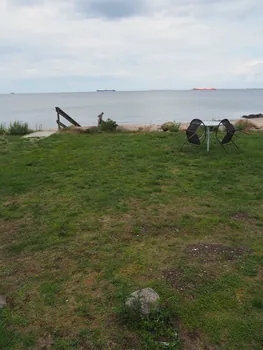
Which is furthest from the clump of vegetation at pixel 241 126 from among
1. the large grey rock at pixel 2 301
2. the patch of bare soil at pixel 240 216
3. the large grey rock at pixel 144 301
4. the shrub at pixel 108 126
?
the large grey rock at pixel 2 301

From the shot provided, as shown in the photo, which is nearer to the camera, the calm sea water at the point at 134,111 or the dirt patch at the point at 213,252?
the dirt patch at the point at 213,252

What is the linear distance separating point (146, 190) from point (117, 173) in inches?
47.1

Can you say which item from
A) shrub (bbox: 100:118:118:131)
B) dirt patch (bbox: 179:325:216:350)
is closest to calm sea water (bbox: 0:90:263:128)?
shrub (bbox: 100:118:118:131)

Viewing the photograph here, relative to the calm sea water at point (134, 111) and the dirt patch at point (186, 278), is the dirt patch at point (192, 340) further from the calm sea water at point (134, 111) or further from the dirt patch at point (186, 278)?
the calm sea water at point (134, 111)

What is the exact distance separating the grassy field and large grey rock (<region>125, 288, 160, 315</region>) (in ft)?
0.27

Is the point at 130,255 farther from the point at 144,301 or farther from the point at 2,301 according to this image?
the point at 2,301

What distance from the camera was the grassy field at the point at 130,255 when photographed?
2.52 m

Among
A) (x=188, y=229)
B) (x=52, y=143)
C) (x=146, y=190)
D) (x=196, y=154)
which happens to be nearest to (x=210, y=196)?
(x=146, y=190)

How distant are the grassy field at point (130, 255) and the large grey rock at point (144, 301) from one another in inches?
3.3

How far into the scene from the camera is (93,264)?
11.1 ft

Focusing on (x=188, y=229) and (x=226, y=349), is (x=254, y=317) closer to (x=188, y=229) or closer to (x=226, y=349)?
(x=226, y=349)

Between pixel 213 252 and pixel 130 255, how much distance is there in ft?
2.74

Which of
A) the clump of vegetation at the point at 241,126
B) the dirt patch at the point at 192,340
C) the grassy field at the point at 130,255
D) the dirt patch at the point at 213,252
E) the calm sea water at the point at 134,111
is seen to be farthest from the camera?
the calm sea water at the point at 134,111

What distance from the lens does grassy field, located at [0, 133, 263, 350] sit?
8.26ft
